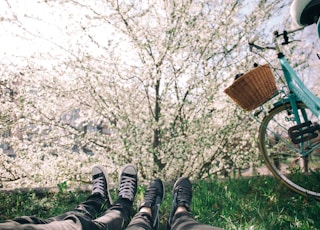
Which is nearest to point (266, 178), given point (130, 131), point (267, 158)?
point (267, 158)

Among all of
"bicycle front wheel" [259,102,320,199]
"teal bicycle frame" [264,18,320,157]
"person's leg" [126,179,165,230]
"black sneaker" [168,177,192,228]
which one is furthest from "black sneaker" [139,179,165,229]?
"teal bicycle frame" [264,18,320,157]

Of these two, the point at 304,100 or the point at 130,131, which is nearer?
the point at 304,100

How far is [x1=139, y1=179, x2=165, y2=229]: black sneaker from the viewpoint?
198 centimetres

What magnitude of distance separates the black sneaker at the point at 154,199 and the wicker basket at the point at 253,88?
116 centimetres

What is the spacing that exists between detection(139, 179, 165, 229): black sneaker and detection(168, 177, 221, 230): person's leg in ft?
0.39

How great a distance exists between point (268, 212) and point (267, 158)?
0.65 metres

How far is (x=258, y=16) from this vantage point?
14.2ft

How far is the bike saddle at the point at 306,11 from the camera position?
1.93m

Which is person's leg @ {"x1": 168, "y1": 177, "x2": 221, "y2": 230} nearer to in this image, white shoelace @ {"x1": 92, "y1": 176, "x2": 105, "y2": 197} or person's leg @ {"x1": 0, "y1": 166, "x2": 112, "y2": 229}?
person's leg @ {"x1": 0, "y1": 166, "x2": 112, "y2": 229}

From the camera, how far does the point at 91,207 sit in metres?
A: 2.15

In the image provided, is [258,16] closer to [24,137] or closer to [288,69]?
[288,69]

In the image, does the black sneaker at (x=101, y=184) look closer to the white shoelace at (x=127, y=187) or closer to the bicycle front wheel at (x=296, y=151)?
the white shoelace at (x=127, y=187)

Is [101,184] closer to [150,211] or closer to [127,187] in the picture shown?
[127,187]

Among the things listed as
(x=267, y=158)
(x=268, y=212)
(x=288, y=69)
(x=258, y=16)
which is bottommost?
(x=268, y=212)
